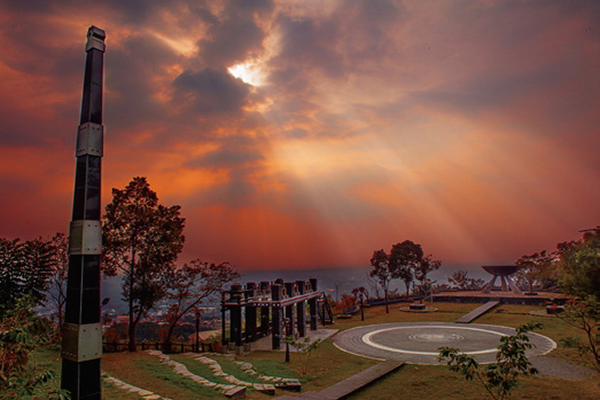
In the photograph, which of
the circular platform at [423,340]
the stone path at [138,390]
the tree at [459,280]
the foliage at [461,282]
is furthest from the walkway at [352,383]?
the tree at [459,280]

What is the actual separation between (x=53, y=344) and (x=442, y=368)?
21.0 metres

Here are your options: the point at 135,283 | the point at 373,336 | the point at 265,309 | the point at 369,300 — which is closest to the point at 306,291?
the point at 265,309

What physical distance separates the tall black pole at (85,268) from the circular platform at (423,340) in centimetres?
1538

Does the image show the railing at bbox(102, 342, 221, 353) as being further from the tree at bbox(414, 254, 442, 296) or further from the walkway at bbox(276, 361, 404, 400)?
the tree at bbox(414, 254, 442, 296)

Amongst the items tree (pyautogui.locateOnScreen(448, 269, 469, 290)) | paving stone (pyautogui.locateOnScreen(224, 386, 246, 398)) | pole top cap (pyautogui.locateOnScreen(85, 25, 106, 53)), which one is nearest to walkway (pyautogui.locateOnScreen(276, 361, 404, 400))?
paving stone (pyautogui.locateOnScreen(224, 386, 246, 398))

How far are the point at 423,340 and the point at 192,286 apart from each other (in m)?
16.1

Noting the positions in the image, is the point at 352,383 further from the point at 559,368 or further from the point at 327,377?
the point at 559,368

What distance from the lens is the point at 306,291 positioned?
28969 mm

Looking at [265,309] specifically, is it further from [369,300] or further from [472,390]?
[369,300]

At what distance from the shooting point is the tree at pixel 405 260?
52.7 m

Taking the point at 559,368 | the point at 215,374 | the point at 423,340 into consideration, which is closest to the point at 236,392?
the point at 215,374

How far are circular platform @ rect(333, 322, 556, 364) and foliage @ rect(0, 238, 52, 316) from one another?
15996 millimetres

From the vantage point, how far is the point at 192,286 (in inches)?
1020

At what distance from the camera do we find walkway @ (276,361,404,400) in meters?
11.7
